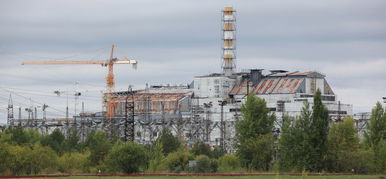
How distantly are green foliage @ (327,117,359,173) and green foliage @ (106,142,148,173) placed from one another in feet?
59.9

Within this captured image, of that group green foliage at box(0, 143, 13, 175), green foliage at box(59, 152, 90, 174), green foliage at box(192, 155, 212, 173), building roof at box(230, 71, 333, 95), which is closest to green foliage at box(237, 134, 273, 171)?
green foliage at box(192, 155, 212, 173)

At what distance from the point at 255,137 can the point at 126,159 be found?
1895 cm

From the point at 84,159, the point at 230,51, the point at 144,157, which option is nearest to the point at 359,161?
the point at 144,157

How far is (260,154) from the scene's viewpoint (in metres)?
86.9

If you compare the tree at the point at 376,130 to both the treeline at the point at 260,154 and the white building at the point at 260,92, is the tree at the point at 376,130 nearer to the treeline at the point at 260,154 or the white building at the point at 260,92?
the treeline at the point at 260,154

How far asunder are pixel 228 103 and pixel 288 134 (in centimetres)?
9460

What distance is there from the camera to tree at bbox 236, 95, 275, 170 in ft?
286

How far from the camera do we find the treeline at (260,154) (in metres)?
79.2

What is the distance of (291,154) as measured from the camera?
8200cm

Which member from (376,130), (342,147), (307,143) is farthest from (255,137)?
(376,130)

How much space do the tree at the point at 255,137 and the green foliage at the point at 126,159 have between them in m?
13.6

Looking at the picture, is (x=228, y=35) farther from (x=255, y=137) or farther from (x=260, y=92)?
(x=255, y=137)

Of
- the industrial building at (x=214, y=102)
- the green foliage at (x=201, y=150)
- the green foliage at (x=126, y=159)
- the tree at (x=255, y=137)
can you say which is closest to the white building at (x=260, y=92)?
the industrial building at (x=214, y=102)

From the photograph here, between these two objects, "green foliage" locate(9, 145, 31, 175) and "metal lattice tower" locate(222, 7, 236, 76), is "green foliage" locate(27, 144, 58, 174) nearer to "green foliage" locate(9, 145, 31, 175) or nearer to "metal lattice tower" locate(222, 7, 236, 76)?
"green foliage" locate(9, 145, 31, 175)
